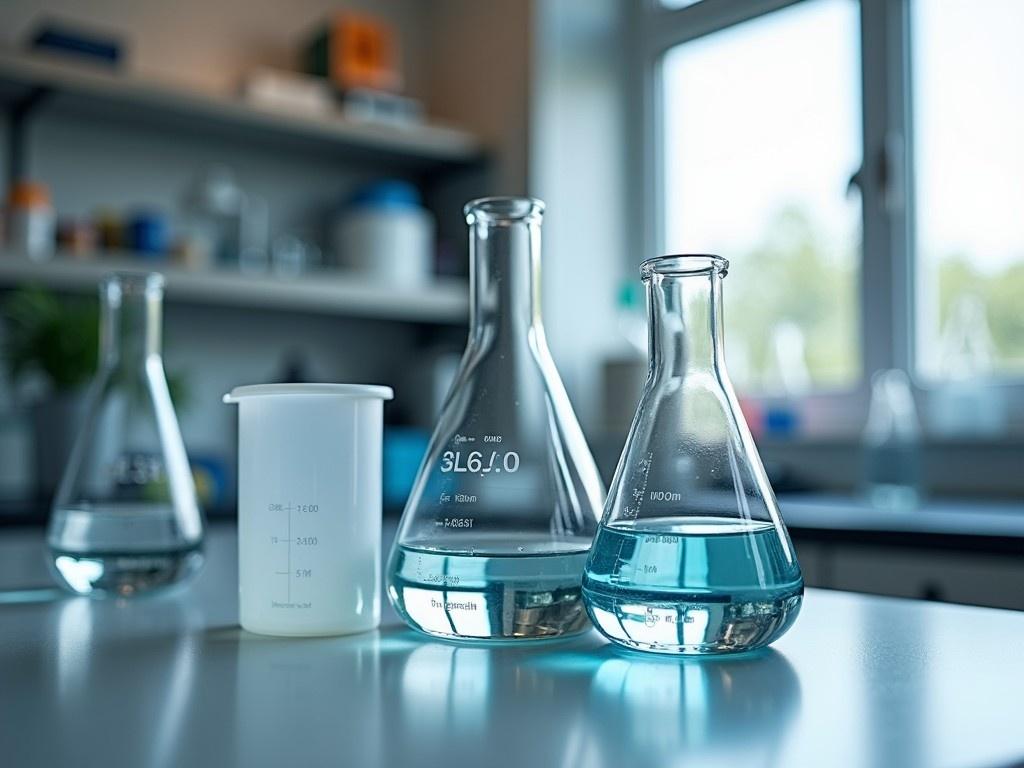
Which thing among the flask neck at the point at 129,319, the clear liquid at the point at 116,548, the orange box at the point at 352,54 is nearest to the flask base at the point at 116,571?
the clear liquid at the point at 116,548

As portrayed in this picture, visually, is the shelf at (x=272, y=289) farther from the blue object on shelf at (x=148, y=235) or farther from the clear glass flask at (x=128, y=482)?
the clear glass flask at (x=128, y=482)

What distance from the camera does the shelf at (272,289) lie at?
2.07m

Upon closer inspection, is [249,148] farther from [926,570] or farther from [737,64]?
[926,570]

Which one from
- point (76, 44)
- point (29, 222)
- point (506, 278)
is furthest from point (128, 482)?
point (76, 44)

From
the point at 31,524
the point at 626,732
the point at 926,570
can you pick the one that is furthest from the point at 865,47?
the point at 626,732

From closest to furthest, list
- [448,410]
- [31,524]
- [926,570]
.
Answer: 1. [448,410]
2. [926,570]
3. [31,524]

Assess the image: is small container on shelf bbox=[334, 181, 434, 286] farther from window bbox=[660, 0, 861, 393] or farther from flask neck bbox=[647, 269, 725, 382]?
flask neck bbox=[647, 269, 725, 382]

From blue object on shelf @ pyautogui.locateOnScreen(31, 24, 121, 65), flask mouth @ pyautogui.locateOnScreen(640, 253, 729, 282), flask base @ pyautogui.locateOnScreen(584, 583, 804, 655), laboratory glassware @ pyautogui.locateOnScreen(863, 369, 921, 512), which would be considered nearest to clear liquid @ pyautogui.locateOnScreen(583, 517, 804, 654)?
flask base @ pyautogui.locateOnScreen(584, 583, 804, 655)

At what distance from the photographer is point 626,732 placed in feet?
1.29

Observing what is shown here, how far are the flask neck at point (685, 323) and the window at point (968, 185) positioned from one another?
5.48ft

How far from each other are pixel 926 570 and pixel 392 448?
4.01ft

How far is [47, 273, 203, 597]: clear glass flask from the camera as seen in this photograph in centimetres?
72

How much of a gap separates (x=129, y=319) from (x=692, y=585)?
43 centimetres

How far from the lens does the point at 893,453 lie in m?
1.96
